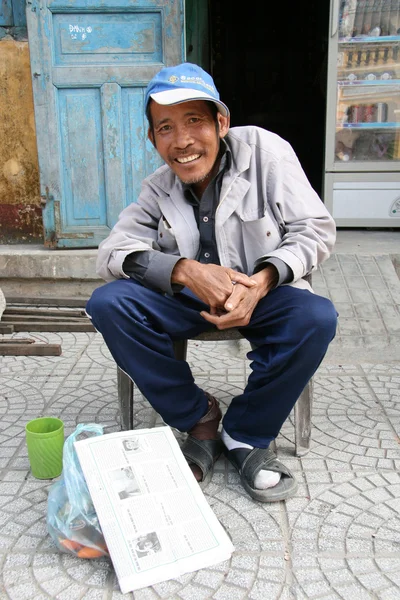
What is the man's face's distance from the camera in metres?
2.03

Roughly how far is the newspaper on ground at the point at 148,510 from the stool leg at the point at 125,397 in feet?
1.16

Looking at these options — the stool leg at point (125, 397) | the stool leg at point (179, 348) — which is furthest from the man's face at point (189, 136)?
the stool leg at point (125, 397)

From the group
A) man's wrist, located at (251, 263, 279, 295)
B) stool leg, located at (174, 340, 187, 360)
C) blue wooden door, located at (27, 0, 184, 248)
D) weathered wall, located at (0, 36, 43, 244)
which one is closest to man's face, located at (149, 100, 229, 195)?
man's wrist, located at (251, 263, 279, 295)

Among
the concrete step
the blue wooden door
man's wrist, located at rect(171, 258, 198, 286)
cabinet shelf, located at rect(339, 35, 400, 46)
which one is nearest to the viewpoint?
man's wrist, located at rect(171, 258, 198, 286)

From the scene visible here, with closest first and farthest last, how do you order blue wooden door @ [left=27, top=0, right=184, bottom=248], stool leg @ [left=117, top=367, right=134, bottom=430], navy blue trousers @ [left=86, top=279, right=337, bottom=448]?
navy blue trousers @ [left=86, top=279, right=337, bottom=448] < stool leg @ [left=117, top=367, right=134, bottom=430] < blue wooden door @ [left=27, top=0, right=184, bottom=248]

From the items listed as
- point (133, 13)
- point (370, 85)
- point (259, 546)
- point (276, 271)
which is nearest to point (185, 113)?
point (276, 271)

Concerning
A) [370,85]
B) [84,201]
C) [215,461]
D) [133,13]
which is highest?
[133,13]

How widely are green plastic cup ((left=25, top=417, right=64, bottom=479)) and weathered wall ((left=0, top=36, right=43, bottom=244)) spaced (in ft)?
8.70

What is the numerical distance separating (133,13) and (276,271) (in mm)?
2637

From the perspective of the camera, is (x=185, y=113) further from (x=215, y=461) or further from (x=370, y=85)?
(x=370, y=85)

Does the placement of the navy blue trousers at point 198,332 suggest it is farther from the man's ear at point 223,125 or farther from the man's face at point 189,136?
the man's ear at point 223,125

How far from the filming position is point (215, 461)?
2.17 m

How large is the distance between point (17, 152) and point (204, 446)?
9.88 ft

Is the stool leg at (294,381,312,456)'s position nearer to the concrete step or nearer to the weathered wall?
the concrete step
